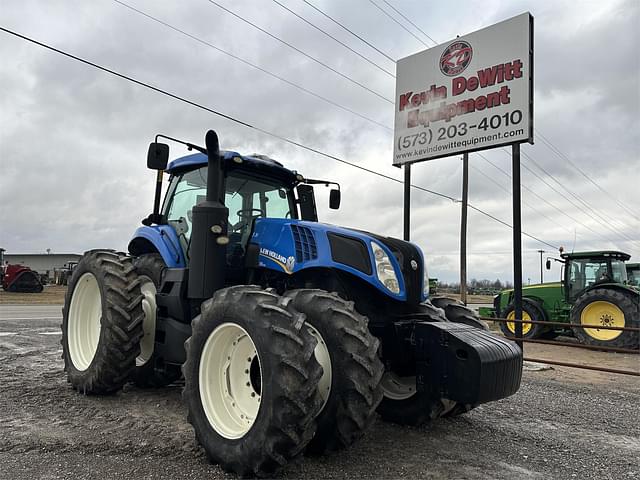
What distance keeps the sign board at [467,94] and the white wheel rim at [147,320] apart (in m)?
5.91

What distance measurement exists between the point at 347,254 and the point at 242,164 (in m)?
1.60

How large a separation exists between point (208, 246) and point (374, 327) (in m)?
1.57

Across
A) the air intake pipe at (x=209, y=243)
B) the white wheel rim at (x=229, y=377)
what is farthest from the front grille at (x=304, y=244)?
the white wheel rim at (x=229, y=377)

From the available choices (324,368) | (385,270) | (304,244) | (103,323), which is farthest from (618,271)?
(103,323)

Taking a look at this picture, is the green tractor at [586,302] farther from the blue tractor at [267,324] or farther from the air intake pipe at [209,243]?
the air intake pipe at [209,243]

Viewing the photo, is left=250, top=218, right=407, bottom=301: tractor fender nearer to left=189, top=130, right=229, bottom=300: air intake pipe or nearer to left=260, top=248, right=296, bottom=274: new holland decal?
left=260, top=248, right=296, bottom=274: new holland decal

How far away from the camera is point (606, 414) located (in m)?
5.61

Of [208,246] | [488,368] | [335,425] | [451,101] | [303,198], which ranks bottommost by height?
[335,425]

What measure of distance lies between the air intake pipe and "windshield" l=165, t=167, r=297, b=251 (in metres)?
0.53

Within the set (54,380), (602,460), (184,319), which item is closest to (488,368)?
(602,460)

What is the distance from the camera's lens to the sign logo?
903cm

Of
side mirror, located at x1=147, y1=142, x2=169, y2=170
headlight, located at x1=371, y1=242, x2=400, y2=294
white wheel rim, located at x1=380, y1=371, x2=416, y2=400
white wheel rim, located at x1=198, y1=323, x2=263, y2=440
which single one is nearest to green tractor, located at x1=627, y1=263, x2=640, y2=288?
white wheel rim, located at x1=380, y1=371, x2=416, y2=400

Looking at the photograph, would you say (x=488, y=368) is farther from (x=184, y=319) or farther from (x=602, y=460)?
(x=184, y=319)

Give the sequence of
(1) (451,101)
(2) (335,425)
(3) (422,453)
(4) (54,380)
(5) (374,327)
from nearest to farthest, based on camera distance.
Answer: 1. (2) (335,425)
2. (3) (422,453)
3. (5) (374,327)
4. (4) (54,380)
5. (1) (451,101)
